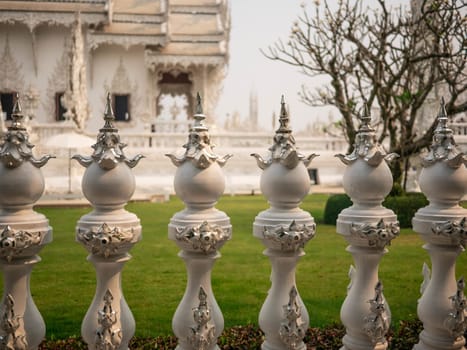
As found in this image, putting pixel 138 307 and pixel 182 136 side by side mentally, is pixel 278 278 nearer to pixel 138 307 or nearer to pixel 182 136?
pixel 138 307

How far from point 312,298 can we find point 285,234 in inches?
100.0

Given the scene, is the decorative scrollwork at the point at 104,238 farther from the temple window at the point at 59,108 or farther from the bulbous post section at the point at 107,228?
the temple window at the point at 59,108

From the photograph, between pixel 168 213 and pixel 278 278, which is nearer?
pixel 278 278

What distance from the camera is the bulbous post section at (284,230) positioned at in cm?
197

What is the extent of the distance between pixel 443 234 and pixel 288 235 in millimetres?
593

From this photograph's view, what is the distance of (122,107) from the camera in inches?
915

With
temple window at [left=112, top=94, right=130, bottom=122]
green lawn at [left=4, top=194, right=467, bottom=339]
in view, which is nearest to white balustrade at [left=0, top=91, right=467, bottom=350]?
green lawn at [left=4, top=194, right=467, bottom=339]

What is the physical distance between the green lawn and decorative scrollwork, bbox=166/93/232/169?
178cm

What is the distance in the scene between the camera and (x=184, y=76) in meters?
26.7

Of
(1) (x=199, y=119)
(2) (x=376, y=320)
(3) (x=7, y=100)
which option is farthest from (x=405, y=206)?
(3) (x=7, y=100)

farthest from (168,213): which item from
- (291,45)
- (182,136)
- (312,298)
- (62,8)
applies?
(62,8)

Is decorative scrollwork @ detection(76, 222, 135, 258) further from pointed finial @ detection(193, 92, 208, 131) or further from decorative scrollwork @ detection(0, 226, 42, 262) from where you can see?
pointed finial @ detection(193, 92, 208, 131)

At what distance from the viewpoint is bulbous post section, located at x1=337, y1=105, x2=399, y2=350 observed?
203 centimetres

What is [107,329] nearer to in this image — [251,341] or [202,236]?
[202,236]
